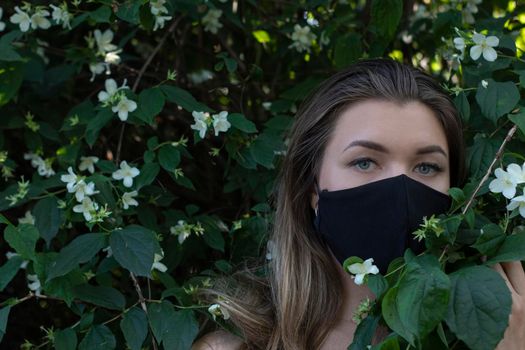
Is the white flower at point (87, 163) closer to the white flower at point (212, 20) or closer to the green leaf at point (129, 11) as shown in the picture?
the green leaf at point (129, 11)

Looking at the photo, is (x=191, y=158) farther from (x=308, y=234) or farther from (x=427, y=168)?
(x=427, y=168)

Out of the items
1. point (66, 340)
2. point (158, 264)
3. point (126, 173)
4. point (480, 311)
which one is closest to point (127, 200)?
point (126, 173)

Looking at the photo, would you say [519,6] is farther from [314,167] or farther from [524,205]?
[524,205]

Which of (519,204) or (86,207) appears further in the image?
(86,207)

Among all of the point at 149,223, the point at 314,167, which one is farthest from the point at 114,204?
the point at 314,167

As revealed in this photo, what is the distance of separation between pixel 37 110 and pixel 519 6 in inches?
72.0

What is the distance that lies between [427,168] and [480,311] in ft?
2.53

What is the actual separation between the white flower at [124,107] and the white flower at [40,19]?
1.43 ft

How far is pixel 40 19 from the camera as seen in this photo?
284 centimetres

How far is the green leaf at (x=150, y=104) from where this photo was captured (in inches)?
103

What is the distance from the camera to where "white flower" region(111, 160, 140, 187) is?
8.53 ft

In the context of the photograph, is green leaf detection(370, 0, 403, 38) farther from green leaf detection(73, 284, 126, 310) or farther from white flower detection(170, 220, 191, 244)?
green leaf detection(73, 284, 126, 310)

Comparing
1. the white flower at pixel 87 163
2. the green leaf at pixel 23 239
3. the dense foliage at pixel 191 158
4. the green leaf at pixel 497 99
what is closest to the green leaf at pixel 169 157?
the dense foliage at pixel 191 158

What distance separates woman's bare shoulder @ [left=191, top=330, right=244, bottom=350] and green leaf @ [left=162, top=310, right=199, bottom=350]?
20 cm
